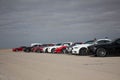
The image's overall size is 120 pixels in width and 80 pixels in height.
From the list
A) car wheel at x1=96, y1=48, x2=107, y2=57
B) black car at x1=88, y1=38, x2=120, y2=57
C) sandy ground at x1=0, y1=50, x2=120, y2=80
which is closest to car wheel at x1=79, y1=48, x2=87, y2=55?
black car at x1=88, y1=38, x2=120, y2=57

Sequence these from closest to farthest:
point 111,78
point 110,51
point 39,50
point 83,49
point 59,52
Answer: point 111,78
point 110,51
point 83,49
point 59,52
point 39,50

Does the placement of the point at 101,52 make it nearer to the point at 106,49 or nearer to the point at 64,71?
the point at 106,49

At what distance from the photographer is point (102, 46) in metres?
18.2

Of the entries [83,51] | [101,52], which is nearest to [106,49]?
[101,52]

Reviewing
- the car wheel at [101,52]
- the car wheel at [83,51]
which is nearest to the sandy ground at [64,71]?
the car wheel at [101,52]

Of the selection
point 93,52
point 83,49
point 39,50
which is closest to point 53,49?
point 39,50

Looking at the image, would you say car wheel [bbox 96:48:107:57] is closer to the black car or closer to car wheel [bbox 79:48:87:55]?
the black car

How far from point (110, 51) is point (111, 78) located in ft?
34.1

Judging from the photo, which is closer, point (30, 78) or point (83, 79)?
point (83, 79)

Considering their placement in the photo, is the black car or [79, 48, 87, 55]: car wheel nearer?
the black car

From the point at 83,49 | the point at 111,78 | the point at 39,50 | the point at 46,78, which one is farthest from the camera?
the point at 39,50

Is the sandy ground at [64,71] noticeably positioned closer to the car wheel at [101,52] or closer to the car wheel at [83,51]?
the car wheel at [101,52]

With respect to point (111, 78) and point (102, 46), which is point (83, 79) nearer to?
point (111, 78)

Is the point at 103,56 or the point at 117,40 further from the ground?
the point at 117,40
